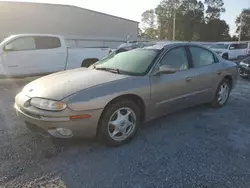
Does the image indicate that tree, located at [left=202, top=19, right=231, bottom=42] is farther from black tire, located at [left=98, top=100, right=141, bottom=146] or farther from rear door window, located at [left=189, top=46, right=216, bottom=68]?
black tire, located at [left=98, top=100, right=141, bottom=146]

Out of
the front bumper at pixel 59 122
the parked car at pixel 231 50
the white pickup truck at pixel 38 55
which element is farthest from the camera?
the parked car at pixel 231 50

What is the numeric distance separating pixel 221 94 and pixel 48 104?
378 centimetres

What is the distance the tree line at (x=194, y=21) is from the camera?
6316cm

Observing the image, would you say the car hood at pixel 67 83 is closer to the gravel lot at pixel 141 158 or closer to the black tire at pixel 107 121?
the black tire at pixel 107 121

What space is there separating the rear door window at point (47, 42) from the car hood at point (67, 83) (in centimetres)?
527

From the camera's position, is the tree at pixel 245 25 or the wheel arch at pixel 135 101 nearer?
the wheel arch at pixel 135 101

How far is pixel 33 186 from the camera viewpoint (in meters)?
2.49

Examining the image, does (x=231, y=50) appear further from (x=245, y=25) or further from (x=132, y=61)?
(x=245, y=25)

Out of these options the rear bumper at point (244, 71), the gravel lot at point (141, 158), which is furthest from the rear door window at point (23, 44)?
the rear bumper at point (244, 71)

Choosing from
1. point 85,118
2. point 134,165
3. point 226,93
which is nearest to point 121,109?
point 85,118

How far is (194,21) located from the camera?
64.4 metres

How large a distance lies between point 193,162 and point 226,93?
2921 mm

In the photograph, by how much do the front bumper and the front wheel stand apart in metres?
3.01

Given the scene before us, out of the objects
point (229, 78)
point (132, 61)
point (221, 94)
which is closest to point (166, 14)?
point (229, 78)
